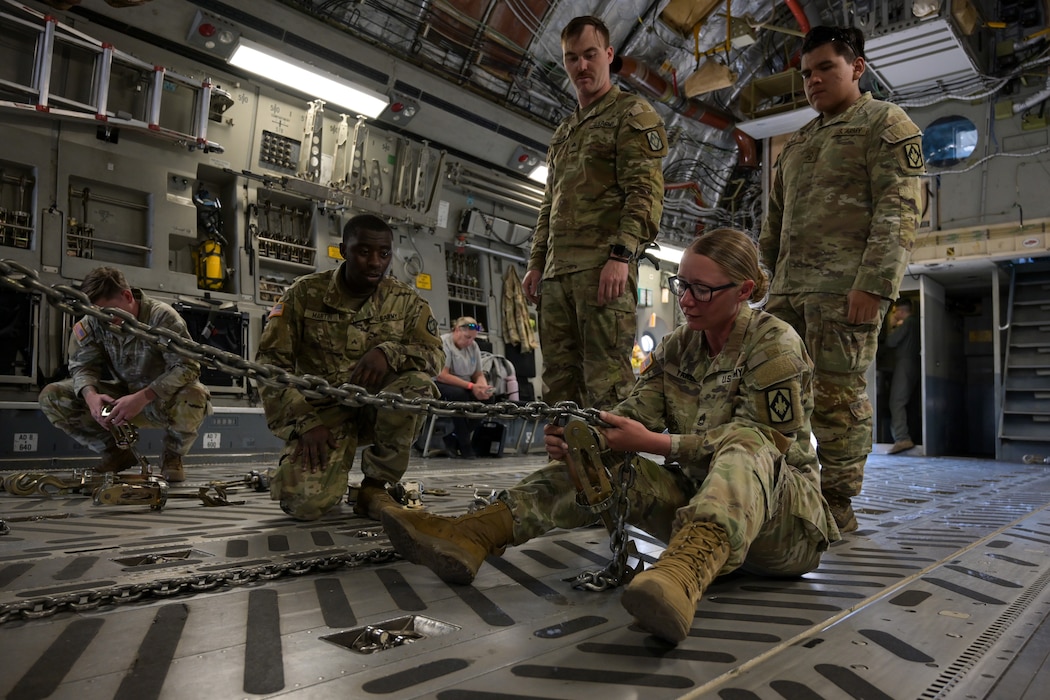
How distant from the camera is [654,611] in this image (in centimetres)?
125

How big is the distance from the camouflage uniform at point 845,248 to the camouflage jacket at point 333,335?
62.0 inches

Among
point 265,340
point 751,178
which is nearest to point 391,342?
point 265,340

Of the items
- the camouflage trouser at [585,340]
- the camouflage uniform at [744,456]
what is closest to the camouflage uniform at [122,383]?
the camouflage trouser at [585,340]

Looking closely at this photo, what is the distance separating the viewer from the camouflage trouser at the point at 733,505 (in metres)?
1.48

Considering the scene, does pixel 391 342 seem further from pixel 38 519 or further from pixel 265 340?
pixel 38 519

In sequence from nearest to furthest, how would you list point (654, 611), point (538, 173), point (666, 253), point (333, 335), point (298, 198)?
point (654, 611)
point (333, 335)
point (298, 198)
point (538, 173)
point (666, 253)

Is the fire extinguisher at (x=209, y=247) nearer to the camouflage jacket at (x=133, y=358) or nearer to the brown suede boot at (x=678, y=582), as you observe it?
the camouflage jacket at (x=133, y=358)

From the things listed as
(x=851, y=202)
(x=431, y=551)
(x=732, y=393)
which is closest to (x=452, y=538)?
(x=431, y=551)

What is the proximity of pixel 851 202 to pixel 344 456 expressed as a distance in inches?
93.2

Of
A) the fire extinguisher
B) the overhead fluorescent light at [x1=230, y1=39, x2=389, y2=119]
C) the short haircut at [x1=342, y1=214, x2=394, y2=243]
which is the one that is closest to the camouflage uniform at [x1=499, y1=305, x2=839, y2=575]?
the short haircut at [x1=342, y1=214, x2=394, y2=243]

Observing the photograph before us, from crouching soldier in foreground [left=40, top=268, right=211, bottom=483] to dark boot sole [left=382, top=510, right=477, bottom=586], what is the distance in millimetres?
2435

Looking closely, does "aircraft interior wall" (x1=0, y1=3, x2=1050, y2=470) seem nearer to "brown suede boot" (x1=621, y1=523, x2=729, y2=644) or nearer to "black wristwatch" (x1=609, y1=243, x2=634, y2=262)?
"black wristwatch" (x1=609, y1=243, x2=634, y2=262)

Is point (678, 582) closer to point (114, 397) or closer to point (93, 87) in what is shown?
point (114, 397)

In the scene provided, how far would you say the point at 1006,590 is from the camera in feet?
6.13
